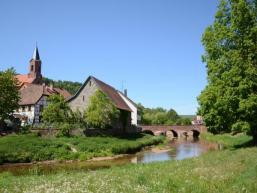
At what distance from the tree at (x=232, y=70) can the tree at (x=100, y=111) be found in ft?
85.5

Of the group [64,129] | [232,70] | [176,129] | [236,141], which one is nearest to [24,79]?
[176,129]

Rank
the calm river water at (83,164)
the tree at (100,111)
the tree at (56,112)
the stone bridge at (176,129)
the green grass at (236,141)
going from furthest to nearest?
the stone bridge at (176,129) < the tree at (100,111) < the tree at (56,112) < the green grass at (236,141) < the calm river water at (83,164)

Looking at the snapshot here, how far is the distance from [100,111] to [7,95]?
14599 mm

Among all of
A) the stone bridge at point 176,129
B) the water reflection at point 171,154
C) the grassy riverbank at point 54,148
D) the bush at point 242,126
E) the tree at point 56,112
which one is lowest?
the water reflection at point 171,154

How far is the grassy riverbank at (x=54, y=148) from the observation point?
38.9 metres

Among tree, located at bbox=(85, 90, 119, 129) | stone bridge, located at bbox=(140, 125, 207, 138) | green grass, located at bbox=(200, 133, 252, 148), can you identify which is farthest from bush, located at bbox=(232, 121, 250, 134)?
stone bridge, located at bbox=(140, 125, 207, 138)

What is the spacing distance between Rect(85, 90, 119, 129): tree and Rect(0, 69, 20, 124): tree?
39.1 ft

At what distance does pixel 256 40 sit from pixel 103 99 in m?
31.7

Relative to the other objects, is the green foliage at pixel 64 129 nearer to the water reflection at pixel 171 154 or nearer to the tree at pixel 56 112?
the tree at pixel 56 112

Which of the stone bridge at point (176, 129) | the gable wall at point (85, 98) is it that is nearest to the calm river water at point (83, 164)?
the gable wall at point (85, 98)

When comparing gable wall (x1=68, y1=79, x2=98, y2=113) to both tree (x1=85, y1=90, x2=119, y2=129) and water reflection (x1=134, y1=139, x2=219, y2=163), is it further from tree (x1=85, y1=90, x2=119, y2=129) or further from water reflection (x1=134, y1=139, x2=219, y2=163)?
water reflection (x1=134, y1=139, x2=219, y2=163)

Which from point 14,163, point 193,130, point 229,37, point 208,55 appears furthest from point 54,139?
point 193,130

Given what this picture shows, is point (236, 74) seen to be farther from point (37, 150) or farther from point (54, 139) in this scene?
point (54, 139)

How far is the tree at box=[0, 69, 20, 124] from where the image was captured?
48625 millimetres
